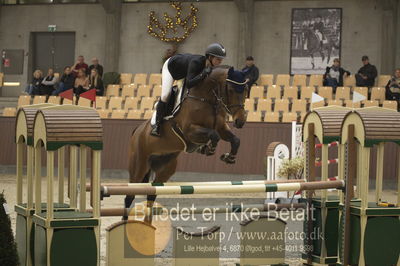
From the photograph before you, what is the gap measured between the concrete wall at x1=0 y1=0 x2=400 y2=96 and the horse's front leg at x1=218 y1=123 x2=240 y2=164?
13589mm

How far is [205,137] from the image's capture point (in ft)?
25.8

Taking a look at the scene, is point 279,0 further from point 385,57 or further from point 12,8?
point 12,8

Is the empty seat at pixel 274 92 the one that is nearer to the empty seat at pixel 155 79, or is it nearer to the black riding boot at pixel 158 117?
the empty seat at pixel 155 79

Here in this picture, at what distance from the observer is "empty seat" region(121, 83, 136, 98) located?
1992cm

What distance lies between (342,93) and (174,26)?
7.06 meters

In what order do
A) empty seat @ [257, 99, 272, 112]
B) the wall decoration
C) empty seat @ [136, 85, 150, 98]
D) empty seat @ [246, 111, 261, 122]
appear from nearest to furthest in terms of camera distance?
empty seat @ [246, 111, 261, 122] < empty seat @ [257, 99, 272, 112] < empty seat @ [136, 85, 150, 98] < the wall decoration

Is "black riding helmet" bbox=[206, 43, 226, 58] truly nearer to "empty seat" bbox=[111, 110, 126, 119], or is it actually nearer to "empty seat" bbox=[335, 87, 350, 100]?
"empty seat" bbox=[335, 87, 350, 100]

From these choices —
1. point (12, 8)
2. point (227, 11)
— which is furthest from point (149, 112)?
point (12, 8)

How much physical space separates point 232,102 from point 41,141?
2435mm

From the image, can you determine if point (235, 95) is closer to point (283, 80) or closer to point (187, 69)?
point (187, 69)

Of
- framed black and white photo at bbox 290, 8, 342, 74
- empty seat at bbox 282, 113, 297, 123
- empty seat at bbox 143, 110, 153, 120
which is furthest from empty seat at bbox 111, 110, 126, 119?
framed black and white photo at bbox 290, 8, 342, 74

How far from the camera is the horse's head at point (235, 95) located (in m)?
7.73

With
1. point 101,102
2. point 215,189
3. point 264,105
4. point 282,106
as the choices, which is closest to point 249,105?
point 264,105

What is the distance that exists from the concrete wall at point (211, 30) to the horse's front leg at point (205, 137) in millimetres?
13739
